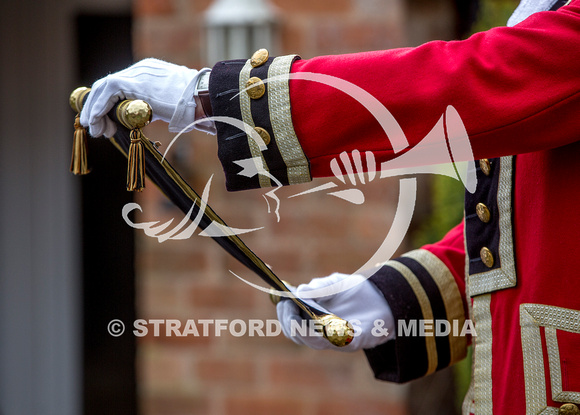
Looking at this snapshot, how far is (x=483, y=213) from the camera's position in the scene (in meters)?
1.07

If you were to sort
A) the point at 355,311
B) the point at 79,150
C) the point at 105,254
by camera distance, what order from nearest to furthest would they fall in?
the point at 79,150 → the point at 355,311 → the point at 105,254

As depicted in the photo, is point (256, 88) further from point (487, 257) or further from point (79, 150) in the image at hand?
point (487, 257)

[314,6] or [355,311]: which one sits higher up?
[314,6]

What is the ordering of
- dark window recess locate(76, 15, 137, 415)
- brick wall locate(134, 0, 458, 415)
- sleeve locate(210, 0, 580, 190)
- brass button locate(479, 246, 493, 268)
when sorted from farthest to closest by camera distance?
1. dark window recess locate(76, 15, 137, 415)
2. brick wall locate(134, 0, 458, 415)
3. brass button locate(479, 246, 493, 268)
4. sleeve locate(210, 0, 580, 190)

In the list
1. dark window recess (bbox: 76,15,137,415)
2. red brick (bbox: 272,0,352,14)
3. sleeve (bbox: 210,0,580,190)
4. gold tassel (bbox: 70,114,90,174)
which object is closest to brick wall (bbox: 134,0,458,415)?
red brick (bbox: 272,0,352,14)

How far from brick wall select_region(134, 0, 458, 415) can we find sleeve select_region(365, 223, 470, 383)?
72cm

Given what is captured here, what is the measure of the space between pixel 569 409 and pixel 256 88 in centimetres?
55

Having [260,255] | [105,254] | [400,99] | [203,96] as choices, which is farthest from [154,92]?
[105,254]

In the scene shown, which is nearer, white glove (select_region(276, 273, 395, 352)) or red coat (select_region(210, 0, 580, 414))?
red coat (select_region(210, 0, 580, 414))

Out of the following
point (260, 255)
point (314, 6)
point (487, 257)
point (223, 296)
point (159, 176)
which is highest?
point (314, 6)

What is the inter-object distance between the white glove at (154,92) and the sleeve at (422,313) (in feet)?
1.49

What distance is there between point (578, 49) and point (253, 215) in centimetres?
128

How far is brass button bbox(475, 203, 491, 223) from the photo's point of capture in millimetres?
1067

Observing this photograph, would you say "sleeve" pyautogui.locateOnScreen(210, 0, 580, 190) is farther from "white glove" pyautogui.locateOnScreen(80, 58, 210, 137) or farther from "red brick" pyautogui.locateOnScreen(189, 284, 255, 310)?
"red brick" pyautogui.locateOnScreen(189, 284, 255, 310)
